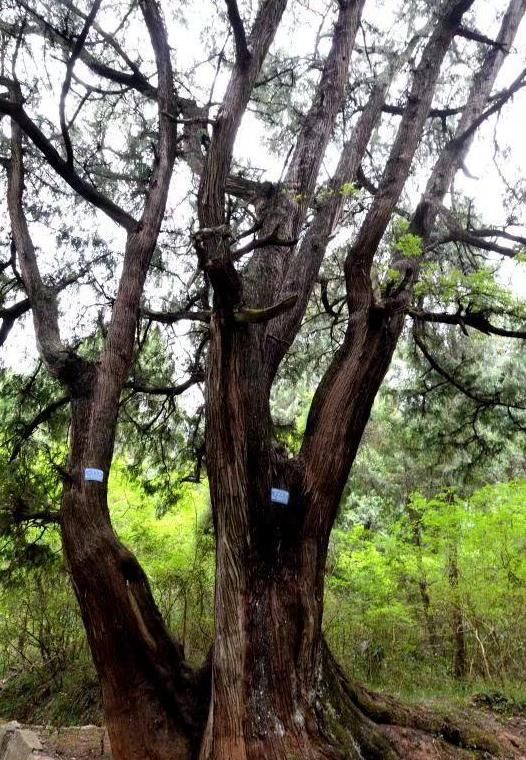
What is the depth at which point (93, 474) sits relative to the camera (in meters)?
4.16

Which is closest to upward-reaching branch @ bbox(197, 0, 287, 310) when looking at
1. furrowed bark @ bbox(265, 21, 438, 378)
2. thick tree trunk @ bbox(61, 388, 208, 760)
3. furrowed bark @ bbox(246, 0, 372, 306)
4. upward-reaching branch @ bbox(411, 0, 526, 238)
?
furrowed bark @ bbox(246, 0, 372, 306)

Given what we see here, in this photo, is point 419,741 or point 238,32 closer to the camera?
point 419,741

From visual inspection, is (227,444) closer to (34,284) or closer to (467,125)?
(34,284)

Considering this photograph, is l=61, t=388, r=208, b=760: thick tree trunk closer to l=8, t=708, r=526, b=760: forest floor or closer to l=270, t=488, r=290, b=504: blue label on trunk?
l=8, t=708, r=526, b=760: forest floor

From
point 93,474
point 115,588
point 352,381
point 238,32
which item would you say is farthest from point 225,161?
point 115,588

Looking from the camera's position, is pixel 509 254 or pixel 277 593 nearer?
pixel 277 593

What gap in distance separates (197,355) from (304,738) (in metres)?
3.89

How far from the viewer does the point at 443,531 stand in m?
7.42

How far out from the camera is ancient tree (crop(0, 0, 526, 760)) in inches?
134

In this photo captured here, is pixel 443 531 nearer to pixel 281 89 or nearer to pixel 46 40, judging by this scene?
pixel 281 89

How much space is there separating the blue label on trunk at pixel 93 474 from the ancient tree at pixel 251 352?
1cm

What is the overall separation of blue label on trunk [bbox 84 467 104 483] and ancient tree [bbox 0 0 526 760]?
0.01m

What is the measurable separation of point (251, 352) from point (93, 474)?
1.44 metres

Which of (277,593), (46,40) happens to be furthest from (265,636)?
(46,40)
